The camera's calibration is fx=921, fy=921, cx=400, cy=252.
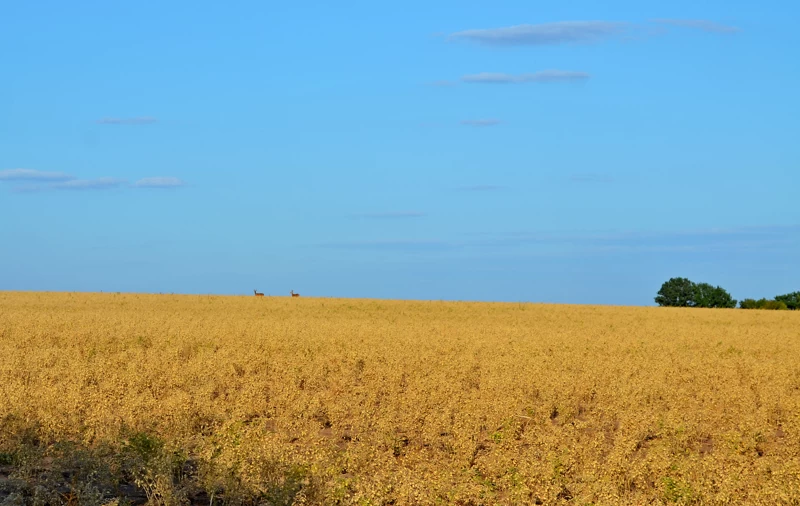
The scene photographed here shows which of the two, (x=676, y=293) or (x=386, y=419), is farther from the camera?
(x=676, y=293)

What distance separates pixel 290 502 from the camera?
8945mm

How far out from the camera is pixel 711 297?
2598 inches

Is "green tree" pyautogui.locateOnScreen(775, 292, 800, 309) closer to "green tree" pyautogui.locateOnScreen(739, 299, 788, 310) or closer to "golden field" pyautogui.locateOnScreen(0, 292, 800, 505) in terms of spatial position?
"green tree" pyautogui.locateOnScreen(739, 299, 788, 310)

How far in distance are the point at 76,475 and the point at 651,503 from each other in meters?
6.03

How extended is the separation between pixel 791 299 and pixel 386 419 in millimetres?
56233

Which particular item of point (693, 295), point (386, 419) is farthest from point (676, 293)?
point (386, 419)

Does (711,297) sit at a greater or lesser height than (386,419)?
greater

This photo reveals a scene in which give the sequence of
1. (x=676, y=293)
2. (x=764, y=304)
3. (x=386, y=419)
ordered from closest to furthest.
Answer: (x=386, y=419) → (x=764, y=304) → (x=676, y=293)

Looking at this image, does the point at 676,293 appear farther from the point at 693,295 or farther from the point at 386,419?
the point at 386,419

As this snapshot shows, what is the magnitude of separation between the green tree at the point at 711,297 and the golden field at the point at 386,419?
143ft

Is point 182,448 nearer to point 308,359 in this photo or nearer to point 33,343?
point 308,359

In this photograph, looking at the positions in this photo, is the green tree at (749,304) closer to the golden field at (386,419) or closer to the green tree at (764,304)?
the green tree at (764,304)

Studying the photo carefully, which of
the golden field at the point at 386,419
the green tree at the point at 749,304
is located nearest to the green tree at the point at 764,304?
the green tree at the point at 749,304

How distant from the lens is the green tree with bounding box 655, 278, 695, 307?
219 feet
